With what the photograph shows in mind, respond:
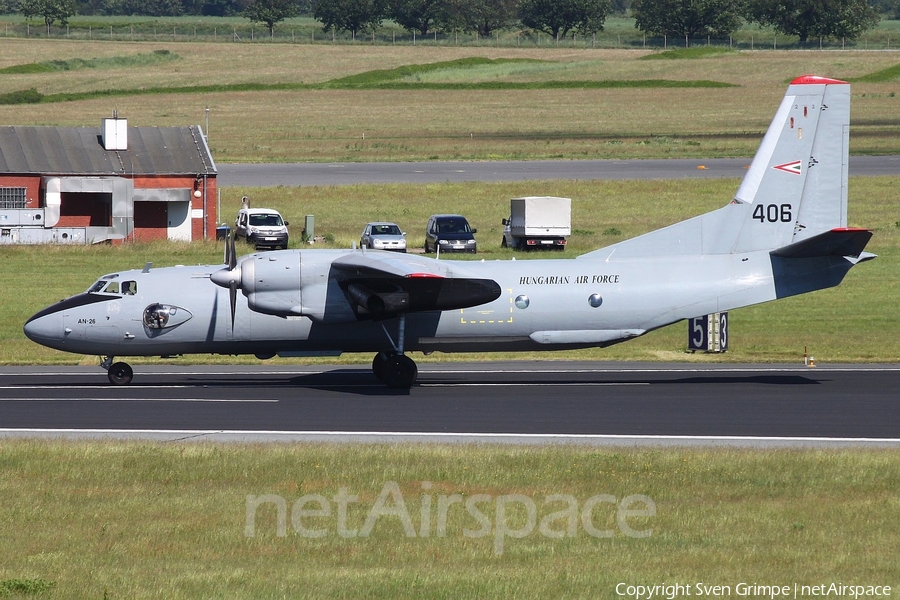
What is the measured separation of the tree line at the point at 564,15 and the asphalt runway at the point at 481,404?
13499cm

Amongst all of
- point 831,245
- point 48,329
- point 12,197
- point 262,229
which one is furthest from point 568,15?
point 48,329

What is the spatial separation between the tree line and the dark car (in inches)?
4367

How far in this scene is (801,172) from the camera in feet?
85.6

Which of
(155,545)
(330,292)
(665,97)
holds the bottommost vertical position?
(155,545)

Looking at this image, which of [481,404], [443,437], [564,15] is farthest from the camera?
[564,15]

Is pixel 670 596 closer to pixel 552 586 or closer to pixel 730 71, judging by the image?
pixel 552 586

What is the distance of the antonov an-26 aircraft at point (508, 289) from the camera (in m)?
24.6

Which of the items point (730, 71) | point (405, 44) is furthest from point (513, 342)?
point (405, 44)

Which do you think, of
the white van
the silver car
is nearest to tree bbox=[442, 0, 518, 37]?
the white van

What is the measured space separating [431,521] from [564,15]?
15761 cm

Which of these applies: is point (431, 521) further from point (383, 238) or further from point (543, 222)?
point (543, 222)

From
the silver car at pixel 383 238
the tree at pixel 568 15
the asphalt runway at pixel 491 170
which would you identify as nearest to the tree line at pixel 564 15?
the tree at pixel 568 15

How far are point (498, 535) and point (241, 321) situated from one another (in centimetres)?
1294

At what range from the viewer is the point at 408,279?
24.0m
